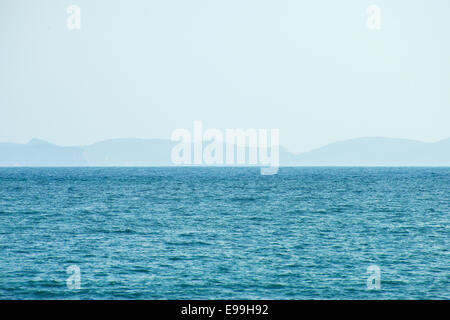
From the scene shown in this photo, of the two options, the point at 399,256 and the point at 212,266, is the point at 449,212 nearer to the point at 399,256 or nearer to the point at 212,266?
the point at 399,256

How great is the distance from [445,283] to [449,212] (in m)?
37.7

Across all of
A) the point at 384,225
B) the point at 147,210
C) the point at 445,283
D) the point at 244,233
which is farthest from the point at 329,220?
the point at 445,283

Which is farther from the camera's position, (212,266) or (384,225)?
(384,225)

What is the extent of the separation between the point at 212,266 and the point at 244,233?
46.1 ft

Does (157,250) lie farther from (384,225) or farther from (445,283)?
(384,225)

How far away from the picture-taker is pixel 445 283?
2552cm

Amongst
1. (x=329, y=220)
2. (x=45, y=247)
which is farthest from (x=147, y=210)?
(x=45, y=247)

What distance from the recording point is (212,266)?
29.4 m

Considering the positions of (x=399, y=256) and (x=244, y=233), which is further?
(x=244, y=233)
